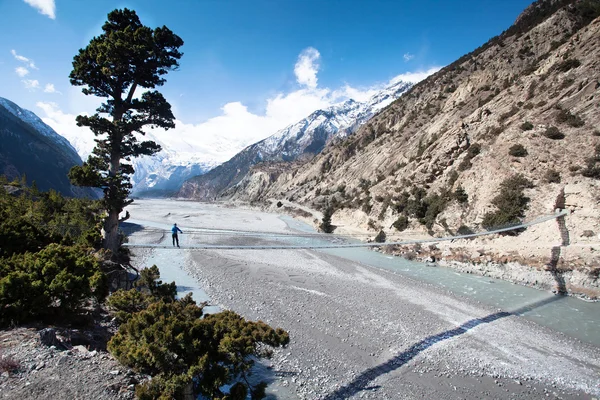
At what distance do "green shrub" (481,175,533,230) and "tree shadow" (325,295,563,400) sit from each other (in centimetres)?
712

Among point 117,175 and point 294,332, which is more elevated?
point 117,175

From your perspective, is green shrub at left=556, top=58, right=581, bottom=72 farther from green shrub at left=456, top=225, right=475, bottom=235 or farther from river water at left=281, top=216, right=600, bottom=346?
river water at left=281, top=216, right=600, bottom=346

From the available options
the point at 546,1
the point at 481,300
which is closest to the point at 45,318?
the point at 481,300

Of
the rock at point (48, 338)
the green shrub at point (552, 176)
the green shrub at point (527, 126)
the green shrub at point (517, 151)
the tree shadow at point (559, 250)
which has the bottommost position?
the rock at point (48, 338)

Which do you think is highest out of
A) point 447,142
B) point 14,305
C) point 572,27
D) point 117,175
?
point 572,27

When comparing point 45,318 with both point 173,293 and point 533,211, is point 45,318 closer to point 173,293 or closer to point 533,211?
point 173,293

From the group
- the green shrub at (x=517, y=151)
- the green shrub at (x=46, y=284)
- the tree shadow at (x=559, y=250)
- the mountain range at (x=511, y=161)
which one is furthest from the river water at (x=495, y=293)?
the green shrub at (x=517, y=151)

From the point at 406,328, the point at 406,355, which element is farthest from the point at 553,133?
the point at 406,355

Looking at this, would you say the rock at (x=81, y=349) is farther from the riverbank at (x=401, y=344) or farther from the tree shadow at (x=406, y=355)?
the tree shadow at (x=406, y=355)

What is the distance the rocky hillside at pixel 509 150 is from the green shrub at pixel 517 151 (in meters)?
0.07

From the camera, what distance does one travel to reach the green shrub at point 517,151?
20875 millimetres

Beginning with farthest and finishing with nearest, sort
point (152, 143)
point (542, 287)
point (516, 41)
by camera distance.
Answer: point (516, 41), point (542, 287), point (152, 143)

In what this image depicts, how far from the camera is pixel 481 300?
1265 cm

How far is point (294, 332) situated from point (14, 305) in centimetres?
691
